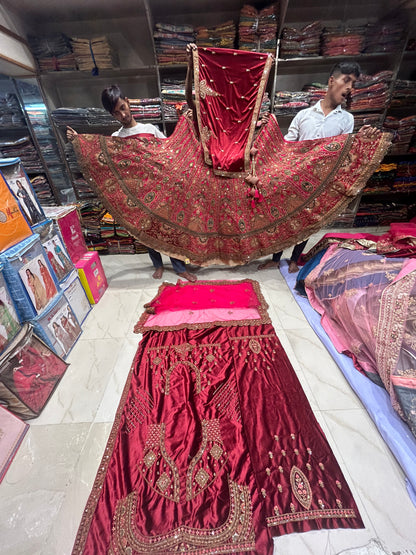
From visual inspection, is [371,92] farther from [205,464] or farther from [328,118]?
[205,464]

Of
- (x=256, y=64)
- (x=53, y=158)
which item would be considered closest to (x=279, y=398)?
(x=256, y=64)

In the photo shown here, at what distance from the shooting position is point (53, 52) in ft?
7.36

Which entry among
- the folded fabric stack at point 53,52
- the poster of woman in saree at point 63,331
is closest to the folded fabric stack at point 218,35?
the folded fabric stack at point 53,52

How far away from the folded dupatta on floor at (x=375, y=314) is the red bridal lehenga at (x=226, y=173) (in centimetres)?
45

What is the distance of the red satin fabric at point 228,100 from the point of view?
1536 millimetres

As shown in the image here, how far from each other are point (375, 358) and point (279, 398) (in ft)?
1.74

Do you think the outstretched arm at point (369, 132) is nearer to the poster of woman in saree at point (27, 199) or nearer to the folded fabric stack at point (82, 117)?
the poster of woman in saree at point (27, 199)

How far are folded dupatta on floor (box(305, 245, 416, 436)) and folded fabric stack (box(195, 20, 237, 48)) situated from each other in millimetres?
2206

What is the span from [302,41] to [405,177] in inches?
74.1

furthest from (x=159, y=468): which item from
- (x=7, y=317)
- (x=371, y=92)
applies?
(x=371, y=92)

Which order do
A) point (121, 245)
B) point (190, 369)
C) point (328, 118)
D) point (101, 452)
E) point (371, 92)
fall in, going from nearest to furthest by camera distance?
point (101, 452) → point (190, 369) → point (328, 118) → point (371, 92) → point (121, 245)

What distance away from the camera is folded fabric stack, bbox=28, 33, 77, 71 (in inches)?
86.2

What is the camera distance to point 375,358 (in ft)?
3.92

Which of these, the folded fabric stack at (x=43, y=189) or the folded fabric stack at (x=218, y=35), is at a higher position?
the folded fabric stack at (x=218, y=35)
